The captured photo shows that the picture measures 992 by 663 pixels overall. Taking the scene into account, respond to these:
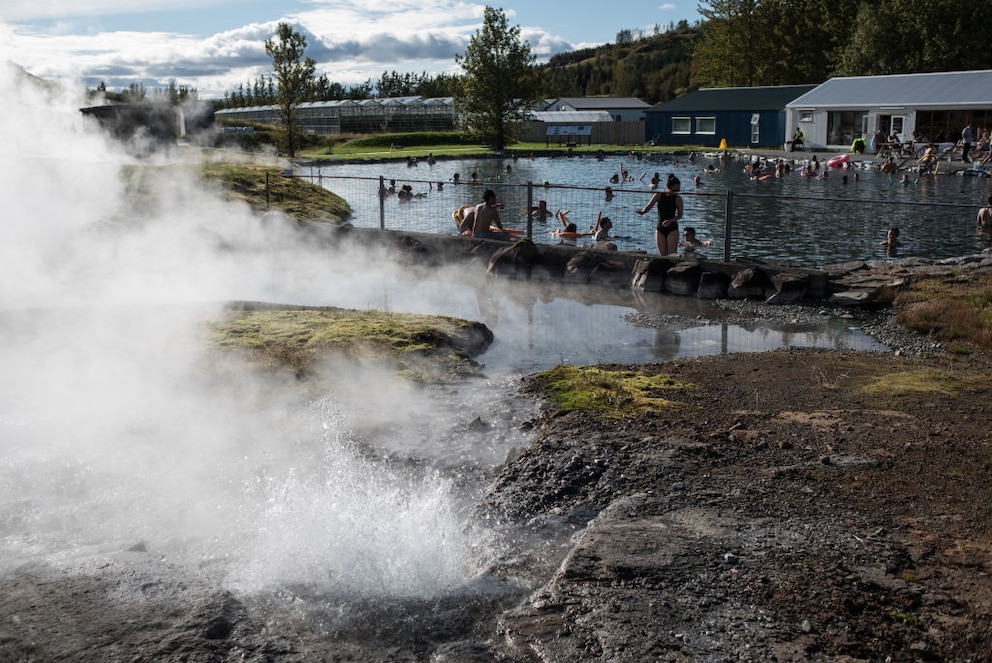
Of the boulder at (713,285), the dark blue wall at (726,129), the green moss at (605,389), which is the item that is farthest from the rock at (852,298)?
the dark blue wall at (726,129)

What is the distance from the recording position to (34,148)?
17312mm

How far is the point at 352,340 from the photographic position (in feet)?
38.5

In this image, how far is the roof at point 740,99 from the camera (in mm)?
68188

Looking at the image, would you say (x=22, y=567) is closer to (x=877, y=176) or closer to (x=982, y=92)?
(x=877, y=176)

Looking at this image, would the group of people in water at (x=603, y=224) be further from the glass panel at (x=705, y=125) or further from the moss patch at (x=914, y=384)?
the glass panel at (x=705, y=125)

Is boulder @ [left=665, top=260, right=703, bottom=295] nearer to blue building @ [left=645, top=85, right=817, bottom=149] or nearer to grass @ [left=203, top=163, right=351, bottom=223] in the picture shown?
grass @ [left=203, top=163, right=351, bottom=223]

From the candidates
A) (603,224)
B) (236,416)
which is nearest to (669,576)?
(236,416)

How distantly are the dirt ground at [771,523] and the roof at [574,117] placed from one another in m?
77.1

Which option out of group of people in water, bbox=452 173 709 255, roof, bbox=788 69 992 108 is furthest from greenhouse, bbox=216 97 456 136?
group of people in water, bbox=452 173 709 255

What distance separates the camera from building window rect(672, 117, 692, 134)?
7419 cm

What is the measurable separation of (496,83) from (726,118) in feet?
60.4

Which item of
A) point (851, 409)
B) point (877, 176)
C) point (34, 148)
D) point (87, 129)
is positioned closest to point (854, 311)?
point (851, 409)

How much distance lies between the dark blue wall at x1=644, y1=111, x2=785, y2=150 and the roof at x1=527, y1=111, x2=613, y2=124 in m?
6.98

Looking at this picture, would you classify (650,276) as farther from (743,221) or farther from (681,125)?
(681,125)
